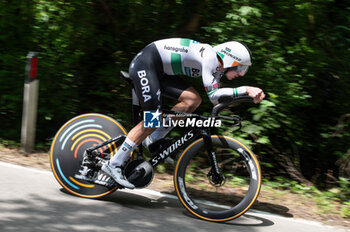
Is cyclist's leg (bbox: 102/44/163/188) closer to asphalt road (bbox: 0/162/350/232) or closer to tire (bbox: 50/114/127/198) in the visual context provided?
tire (bbox: 50/114/127/198)

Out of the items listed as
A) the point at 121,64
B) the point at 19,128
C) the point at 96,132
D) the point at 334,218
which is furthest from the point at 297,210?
the point at 19,128

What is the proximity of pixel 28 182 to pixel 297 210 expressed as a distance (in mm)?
3107

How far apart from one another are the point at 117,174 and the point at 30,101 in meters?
2.29

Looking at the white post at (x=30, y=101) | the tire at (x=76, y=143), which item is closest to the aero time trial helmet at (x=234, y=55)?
the tire at (x=76, y=143)

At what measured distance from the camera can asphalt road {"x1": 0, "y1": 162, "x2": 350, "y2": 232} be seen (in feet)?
13.2

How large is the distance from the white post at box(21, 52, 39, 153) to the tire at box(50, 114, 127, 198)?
1.51 m

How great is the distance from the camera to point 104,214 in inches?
172

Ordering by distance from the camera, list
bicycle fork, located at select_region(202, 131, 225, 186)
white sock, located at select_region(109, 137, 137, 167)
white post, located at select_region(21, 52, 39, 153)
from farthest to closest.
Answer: white post, located at select_region(21, 52, 39, 153)
white sock, located at select_region(109, 137, 137, 167)
bicycle fork, located at select_region(202, 131, 225, 186)

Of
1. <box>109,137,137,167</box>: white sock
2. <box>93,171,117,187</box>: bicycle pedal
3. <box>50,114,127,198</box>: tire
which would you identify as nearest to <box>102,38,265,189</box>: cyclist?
<box>109,137,137,167</box>: white sock

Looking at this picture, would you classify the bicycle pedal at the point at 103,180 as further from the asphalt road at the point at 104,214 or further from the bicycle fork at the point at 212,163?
the bicycle fork at the point at 212,163

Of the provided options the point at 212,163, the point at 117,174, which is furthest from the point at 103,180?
the point at 212,163

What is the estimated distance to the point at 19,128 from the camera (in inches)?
282

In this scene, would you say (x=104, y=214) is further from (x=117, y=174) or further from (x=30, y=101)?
(x=30, y=101)

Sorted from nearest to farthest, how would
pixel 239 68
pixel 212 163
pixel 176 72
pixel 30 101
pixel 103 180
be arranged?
pixel 239 68, pixel 212 163, pixel 176 72, pixel 103 180, pixel 30 101
